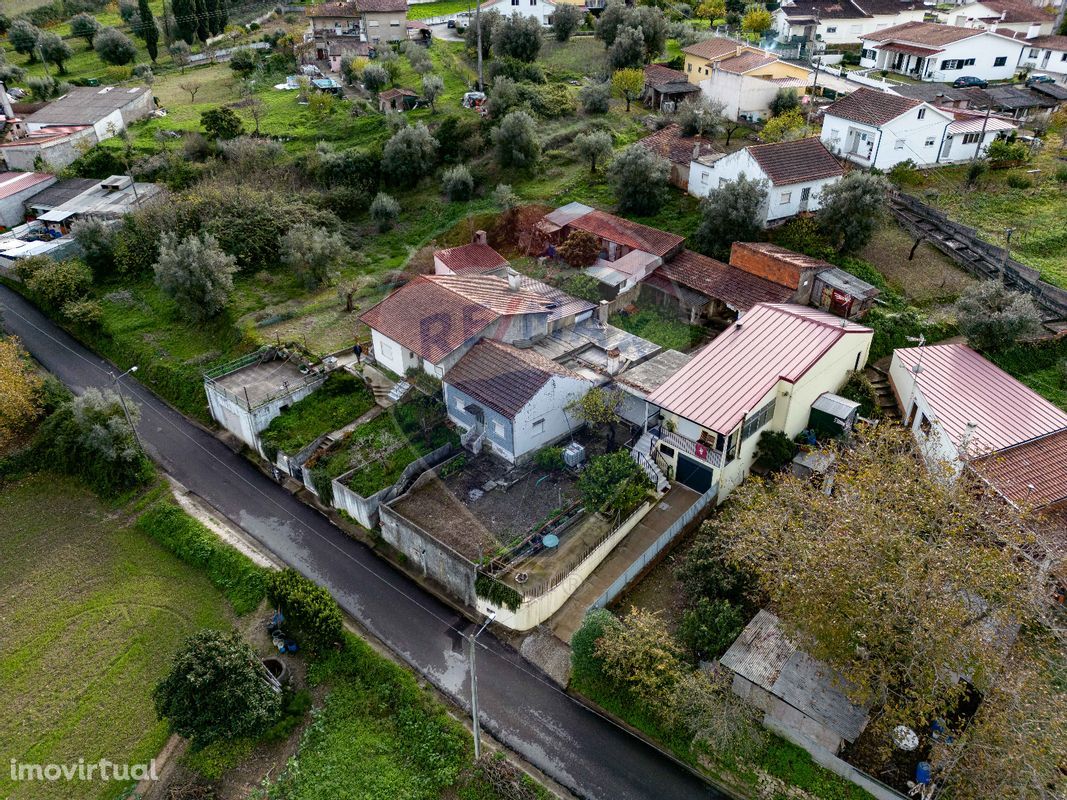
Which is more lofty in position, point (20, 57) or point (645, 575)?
point (20, 57)

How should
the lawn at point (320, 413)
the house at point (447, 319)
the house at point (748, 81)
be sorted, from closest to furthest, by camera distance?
the house at point (447, 319) < the lawn at point (320, 413) < the house at point (748, 81)

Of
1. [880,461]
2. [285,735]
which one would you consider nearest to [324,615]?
[285,735]

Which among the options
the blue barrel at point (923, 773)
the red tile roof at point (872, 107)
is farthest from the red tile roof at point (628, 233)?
the blue barrel at point (923, 773)

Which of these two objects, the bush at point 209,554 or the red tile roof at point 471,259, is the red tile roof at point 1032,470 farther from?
the bush at point 209,554

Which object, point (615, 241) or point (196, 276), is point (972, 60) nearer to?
point (615, 241)

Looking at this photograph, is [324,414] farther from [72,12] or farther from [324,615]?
[72,12]

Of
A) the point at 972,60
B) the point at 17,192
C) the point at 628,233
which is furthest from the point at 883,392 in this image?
the point at 17,192
